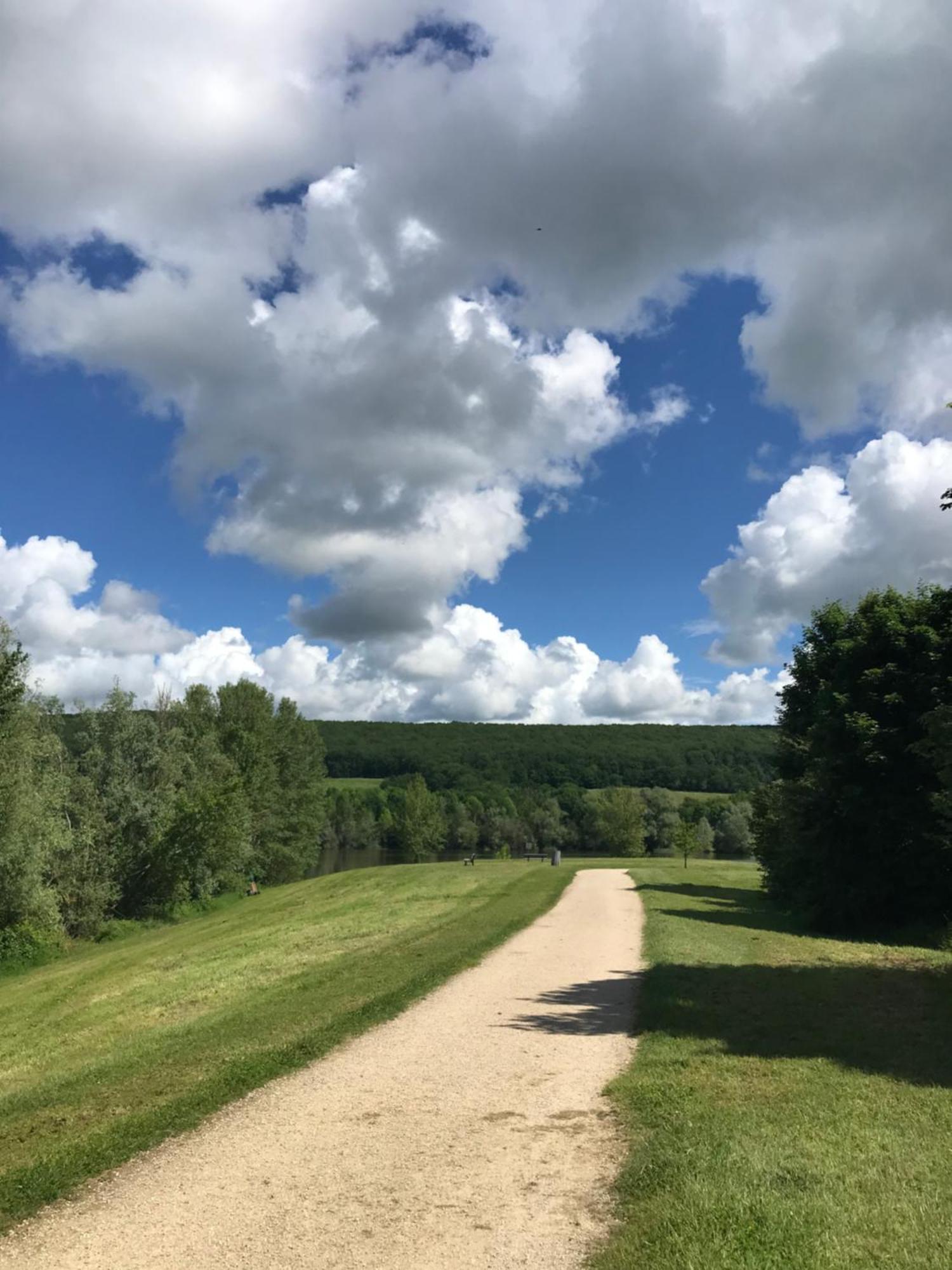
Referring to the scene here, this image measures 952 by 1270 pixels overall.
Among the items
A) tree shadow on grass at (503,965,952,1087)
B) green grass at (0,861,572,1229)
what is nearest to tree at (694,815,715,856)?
green grass at (0,861,572,1229)

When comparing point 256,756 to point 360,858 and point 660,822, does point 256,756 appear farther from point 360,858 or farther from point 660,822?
point 660,822

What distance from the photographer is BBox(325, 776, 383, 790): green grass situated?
138 metres

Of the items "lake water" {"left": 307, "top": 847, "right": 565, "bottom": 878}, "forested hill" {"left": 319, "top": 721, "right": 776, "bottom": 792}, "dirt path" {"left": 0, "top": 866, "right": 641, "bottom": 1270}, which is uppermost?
"forested hill" {"left": 319, "top": 721, "right": 776, "bottom": 792}

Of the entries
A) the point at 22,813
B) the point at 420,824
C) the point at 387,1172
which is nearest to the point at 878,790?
the point at 387,1172

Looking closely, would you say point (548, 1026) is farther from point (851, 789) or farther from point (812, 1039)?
point (851, 789)

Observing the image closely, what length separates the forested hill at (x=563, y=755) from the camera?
14575 centimetres

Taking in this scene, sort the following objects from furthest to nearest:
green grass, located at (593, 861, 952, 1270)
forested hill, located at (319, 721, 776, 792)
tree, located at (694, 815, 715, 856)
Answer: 1. forested hill, located at (319, 721, 776, 792)
2. tree, located at (694, 815, 715, 856)
3. green grass, located at (593, 861, 952, 1270)

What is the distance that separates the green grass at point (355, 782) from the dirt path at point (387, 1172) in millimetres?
122296

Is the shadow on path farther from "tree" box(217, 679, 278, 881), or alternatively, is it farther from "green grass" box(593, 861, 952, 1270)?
"tree" box(217, 679, 278, 881)

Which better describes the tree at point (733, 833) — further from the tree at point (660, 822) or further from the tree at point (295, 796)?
the tree at point (295, 796)

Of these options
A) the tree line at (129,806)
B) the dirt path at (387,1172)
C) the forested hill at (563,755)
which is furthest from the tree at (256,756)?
the forested hill at (563,755)

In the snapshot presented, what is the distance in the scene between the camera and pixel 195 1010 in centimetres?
1284

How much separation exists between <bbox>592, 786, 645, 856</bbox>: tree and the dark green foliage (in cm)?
6641

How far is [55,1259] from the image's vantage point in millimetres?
4758
